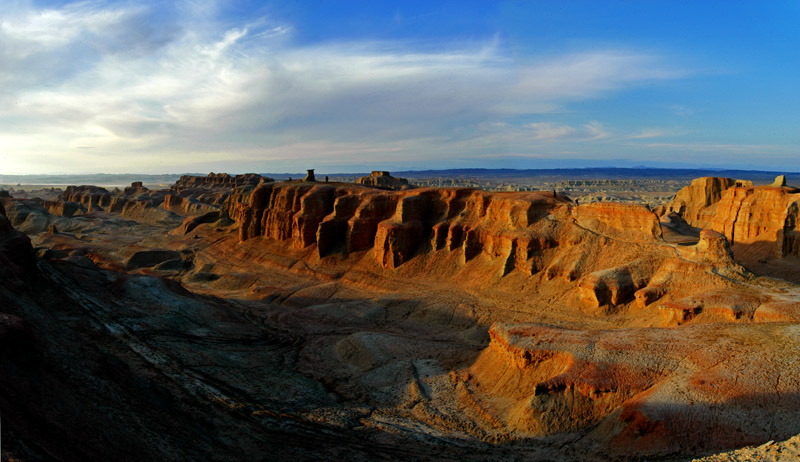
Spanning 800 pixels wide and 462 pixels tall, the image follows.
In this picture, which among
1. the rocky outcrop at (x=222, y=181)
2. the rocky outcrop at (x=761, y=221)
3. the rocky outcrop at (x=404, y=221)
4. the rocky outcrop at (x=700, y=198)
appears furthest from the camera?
the rocky outcrop at (x=222, y=181)

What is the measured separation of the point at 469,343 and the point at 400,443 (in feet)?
39.6

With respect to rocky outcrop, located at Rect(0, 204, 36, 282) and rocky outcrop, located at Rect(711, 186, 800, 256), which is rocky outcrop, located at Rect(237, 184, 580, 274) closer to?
rocky outcrop, located at Rect(711, 186, 800, 256)

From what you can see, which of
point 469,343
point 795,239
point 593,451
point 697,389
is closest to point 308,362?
point 469,343

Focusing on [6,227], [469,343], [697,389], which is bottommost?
[469,343]

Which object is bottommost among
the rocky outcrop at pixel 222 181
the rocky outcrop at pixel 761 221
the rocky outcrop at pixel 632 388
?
A: the rocky outcrop at pixel 632 388

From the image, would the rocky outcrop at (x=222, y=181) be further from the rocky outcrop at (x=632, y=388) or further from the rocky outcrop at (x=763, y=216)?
the rocky outcrop at (x=632, y=388)

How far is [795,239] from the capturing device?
37.6 m

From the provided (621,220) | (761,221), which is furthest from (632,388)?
(761,221)

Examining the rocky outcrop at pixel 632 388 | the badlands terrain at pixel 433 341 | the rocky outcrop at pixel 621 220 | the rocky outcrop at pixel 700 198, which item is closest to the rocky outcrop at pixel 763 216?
the badlands terrain at pixel 433 341

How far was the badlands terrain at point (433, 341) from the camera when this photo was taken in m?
14.4

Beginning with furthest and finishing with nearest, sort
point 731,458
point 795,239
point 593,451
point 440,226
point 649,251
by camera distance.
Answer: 1. point 440,226
2. point 795,239
3. point 649,251
4. point 593,451
5. point 731,458

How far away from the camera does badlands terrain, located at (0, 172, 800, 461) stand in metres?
14.4

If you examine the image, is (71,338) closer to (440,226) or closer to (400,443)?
(400,443)

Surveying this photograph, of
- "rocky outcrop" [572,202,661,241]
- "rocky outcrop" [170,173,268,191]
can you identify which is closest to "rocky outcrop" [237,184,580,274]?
Result: "rocky outcrop" [572,202,661,241]
